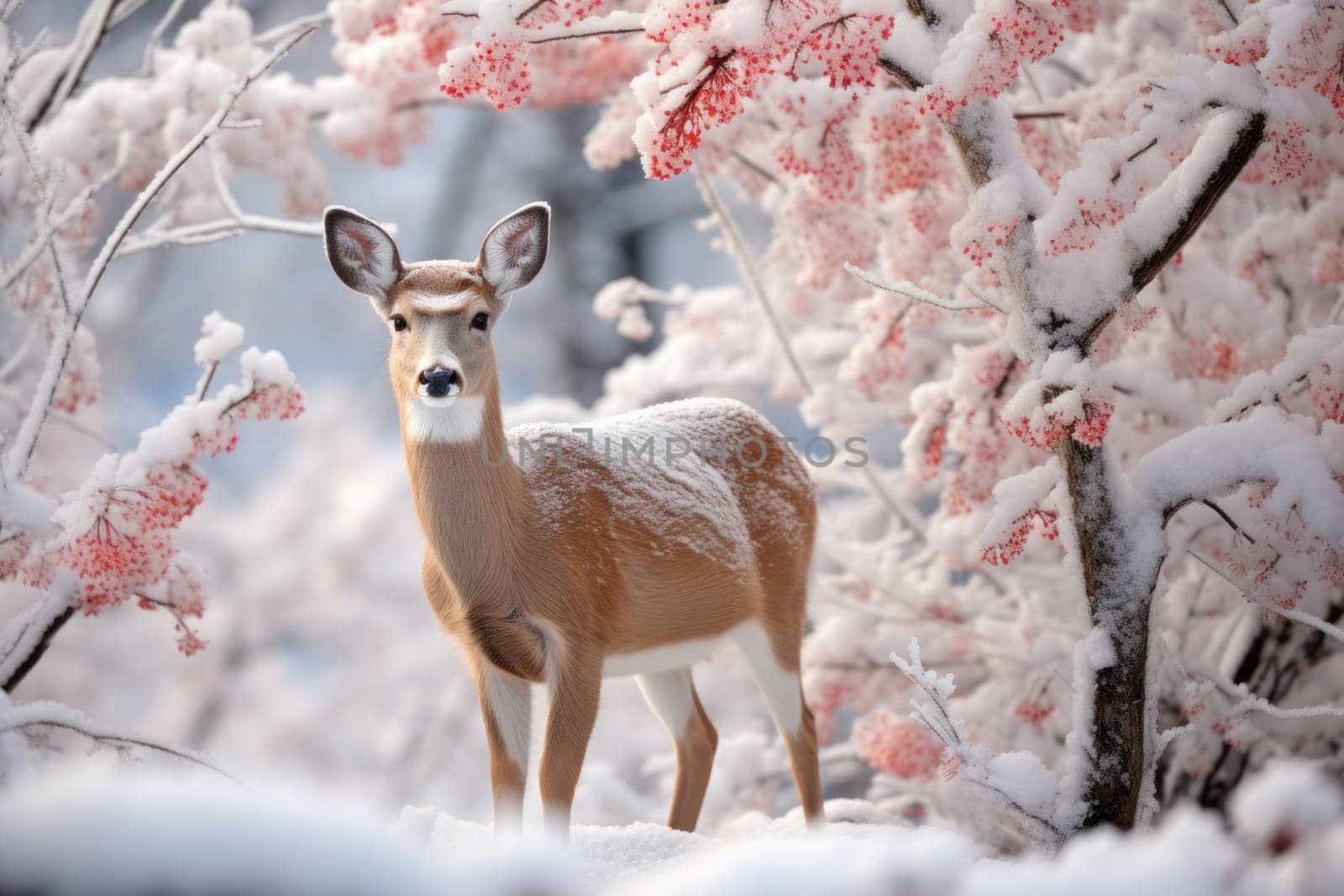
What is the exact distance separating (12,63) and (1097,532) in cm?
195

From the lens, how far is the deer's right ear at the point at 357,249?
1908 millimetres

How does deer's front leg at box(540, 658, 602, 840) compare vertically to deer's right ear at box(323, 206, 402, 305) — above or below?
below

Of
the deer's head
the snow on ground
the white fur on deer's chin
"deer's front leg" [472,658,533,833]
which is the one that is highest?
the deer's head

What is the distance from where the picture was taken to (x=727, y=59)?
163 cm

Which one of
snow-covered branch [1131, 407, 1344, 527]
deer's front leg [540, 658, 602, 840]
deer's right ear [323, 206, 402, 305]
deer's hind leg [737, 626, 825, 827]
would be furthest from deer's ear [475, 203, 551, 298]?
snow-covered branch [1131, 407, 1344, 527]

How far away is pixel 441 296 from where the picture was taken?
1899 mm

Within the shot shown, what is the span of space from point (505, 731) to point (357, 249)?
893 millimetres

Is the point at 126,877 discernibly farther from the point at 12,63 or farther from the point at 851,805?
the point at 851,805

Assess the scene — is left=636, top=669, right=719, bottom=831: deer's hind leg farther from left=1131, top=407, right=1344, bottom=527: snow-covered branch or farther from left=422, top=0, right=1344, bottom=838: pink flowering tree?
left=1131, top=407, right=1344, bottom=527: snow-covered branch

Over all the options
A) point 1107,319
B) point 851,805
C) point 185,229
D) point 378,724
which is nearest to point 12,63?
point 185,229

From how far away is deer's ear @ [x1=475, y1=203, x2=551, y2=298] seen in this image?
197cm

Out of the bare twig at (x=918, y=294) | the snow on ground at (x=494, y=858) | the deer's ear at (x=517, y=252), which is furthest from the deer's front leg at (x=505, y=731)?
the snow on ground at (x=494, y=858)

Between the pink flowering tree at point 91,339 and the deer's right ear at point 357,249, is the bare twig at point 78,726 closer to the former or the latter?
the pink flowering tree at point 91,339

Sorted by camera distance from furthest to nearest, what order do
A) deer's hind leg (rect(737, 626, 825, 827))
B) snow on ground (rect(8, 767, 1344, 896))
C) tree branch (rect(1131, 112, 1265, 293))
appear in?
1. deer's hind leg (rect(737, 626, 825, 827))
2. tree branch (rect(1131, 112, 1265, 293))
3. snow on ground (rect(8, 767, 1344, 896))
